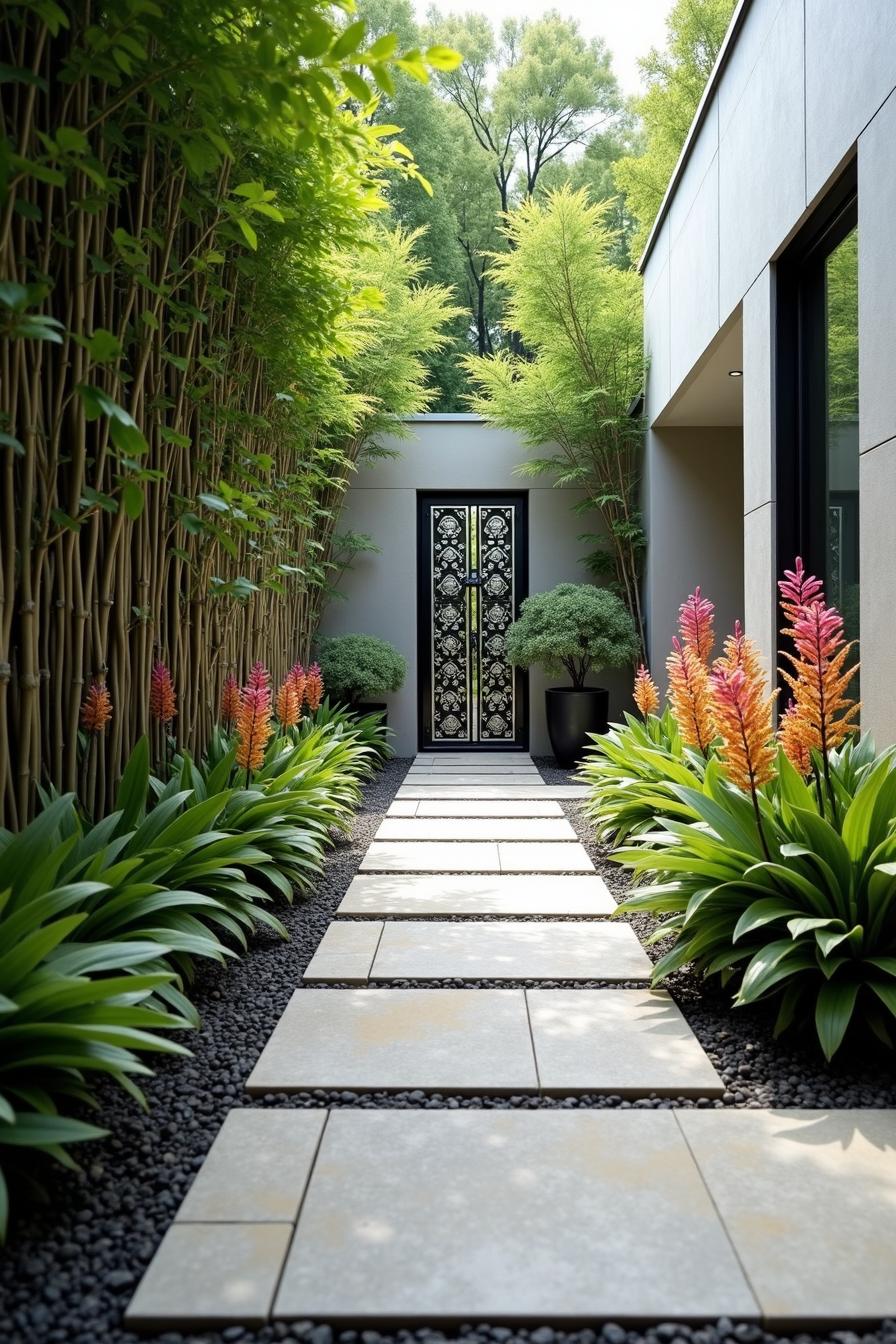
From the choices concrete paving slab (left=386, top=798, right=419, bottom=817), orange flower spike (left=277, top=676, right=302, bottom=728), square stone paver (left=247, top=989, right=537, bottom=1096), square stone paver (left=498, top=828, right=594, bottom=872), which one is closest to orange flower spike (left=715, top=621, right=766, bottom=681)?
square stone paver (left=247, top=989, right=537, bottom=1096)

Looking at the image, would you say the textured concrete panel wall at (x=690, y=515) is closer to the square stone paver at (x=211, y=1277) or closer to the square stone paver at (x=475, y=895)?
the square stone paver at (x=475, y=895)

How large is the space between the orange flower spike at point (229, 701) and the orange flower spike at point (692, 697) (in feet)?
4.90

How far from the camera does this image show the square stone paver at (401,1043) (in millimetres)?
1667

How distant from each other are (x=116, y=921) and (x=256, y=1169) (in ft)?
2.02

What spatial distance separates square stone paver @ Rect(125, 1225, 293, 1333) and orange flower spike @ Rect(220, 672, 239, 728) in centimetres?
219

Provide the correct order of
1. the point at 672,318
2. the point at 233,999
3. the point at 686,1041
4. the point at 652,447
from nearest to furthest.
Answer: the point at 686,1041, the point at 233,999, the point at 672,318, the point at 652,447

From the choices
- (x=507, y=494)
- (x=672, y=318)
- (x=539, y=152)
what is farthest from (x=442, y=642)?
(x=539, y=152)

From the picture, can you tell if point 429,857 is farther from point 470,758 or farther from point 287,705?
point 470,758

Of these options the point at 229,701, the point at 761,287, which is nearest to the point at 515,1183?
the point at 229,701

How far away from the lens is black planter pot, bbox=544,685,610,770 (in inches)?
250

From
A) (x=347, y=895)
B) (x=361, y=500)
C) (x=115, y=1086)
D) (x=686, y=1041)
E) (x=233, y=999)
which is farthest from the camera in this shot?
(x=361, y=500)

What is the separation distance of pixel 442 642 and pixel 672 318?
307 centimetres

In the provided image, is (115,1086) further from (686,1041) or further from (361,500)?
(361,500)

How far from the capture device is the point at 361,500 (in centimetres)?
738
